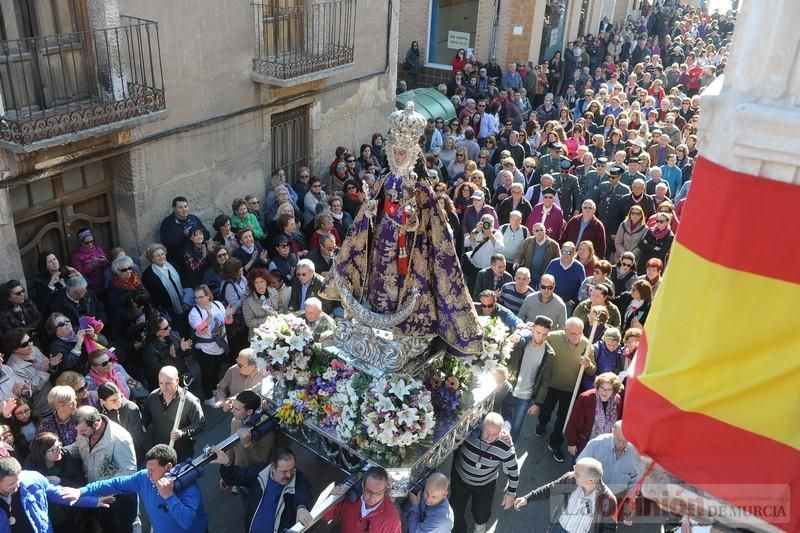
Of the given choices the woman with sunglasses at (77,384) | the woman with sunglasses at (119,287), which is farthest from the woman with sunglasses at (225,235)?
the woman with sunglasses at (77,384)

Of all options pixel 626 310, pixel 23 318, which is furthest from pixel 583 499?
pixel 23 318

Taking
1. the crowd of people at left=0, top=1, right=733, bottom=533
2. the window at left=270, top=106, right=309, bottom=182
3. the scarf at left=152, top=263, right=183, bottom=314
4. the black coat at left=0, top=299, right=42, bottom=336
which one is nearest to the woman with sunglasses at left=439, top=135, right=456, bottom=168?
the crowd of people at left=0, top=1, right=733, bottom=533

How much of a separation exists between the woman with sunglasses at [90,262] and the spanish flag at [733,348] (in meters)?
6.24

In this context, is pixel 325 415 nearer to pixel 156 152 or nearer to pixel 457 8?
pixel 156 152

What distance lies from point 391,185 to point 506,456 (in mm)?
2211

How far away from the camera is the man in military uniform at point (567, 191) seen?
34.0ft

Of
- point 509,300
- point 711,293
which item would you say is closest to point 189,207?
point 509,300

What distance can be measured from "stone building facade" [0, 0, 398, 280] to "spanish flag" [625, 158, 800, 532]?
567 centimetres

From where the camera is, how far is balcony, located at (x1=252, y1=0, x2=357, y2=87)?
31.6 ft

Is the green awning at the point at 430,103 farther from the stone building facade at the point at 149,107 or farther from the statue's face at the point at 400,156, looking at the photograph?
the statue's face at the point at 400,156

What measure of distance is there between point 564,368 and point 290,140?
20.7ft

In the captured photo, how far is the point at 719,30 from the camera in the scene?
1165 inches

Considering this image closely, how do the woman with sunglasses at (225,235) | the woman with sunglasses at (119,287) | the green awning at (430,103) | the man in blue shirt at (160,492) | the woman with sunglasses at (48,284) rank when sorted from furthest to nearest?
the green awning at (430,103) → the woman with sunglasses at (225,235) → the woman with sunglasses at (119,287) → the woman with sunglasses at (48,284) → the man in blue shirt at (160,492)

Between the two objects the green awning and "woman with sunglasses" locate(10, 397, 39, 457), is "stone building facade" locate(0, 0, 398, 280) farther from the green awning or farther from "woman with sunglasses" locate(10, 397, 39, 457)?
the green awning
